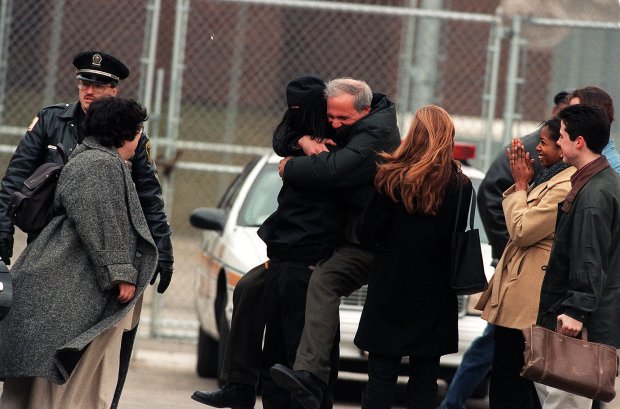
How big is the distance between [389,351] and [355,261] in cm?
49

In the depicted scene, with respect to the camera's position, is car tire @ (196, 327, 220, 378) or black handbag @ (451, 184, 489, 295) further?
car tire @ (196, 327, 220, 378)

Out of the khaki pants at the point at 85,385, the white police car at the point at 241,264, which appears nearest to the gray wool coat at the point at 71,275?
the khaki pants at the point at 85,385

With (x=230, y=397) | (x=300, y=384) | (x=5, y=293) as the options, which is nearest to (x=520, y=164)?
(x=300, y=384)

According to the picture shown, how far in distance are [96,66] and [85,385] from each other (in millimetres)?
1709

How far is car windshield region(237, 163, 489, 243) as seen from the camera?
876cm

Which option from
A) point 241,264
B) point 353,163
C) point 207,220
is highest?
point 353,163

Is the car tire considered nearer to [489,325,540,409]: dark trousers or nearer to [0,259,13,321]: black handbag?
[489,325,540,409]: dark trousers

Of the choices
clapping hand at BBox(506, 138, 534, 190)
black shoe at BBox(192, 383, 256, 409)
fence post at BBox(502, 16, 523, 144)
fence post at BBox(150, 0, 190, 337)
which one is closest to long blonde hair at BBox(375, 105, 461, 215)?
clapping hand at BBox(506, 138, 534, 190)

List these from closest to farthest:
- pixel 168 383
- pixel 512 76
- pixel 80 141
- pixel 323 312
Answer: pixel 323 312, pixel 80 141, pixel 168 383, pixel 512 76

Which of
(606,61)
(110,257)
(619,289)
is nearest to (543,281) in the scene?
(619,289)

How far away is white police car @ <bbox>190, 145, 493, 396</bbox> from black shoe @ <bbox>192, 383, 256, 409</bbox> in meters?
1.61

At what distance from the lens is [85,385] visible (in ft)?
19.4

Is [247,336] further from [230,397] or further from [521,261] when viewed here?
[521,261]

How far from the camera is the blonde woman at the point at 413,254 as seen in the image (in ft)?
19.2
